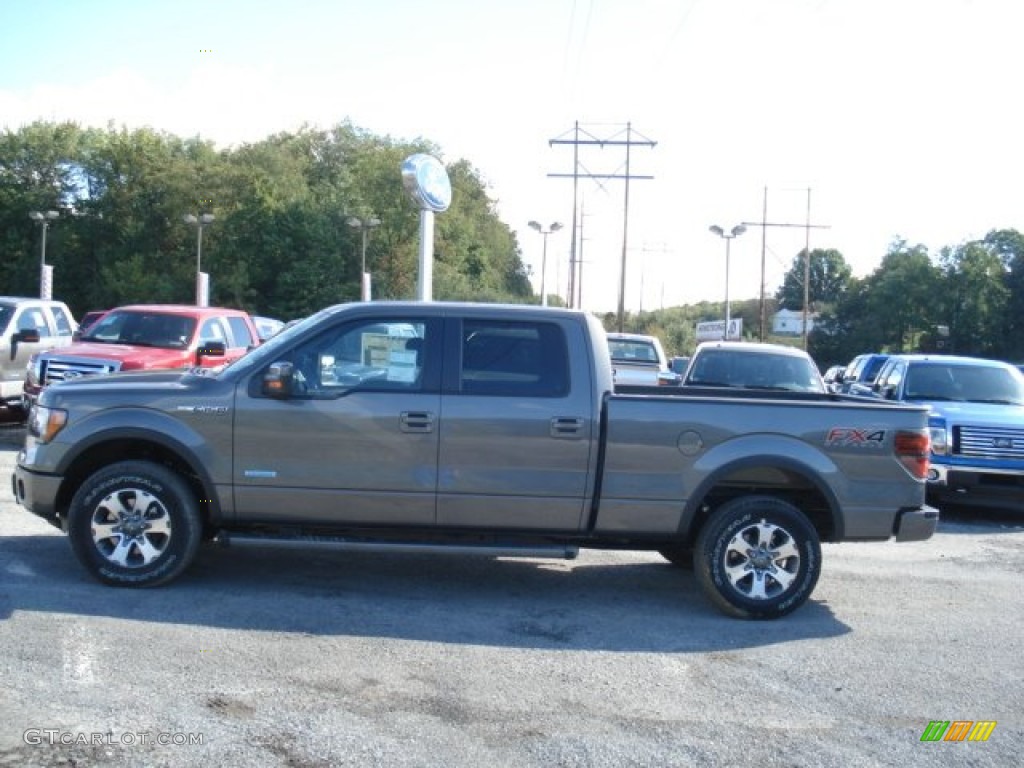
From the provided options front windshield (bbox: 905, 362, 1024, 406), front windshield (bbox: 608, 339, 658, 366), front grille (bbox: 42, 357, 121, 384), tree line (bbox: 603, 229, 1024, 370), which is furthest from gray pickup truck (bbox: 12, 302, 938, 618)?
tree line (bbox: 603, 229, 1024, 370)

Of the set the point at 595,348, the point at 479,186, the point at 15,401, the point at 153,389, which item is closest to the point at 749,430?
the point at 595,348

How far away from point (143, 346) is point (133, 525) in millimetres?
7519

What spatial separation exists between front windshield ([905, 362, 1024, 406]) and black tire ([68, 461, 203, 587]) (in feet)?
30.4

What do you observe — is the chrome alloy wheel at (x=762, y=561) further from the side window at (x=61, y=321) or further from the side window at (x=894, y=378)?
the side window at (x=61, y=321)

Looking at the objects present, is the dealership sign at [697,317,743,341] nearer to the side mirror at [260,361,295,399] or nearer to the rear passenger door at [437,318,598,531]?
the rear passenger door at [437,318,598,531]

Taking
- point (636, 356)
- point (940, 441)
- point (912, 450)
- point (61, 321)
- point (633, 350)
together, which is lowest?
point (940, 441)

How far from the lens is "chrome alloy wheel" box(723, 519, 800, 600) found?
661 centimetres

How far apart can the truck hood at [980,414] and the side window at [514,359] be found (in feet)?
19.4

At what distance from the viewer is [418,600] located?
675 centimetres

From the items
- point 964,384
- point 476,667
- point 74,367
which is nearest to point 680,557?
point 476,667

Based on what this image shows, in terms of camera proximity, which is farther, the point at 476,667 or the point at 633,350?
the point at 633,350

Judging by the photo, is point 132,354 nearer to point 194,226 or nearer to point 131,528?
point 131,528

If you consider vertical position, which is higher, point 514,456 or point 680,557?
point 514,456

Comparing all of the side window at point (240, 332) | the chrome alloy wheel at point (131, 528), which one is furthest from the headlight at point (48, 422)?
the side window at point (240, 332)
